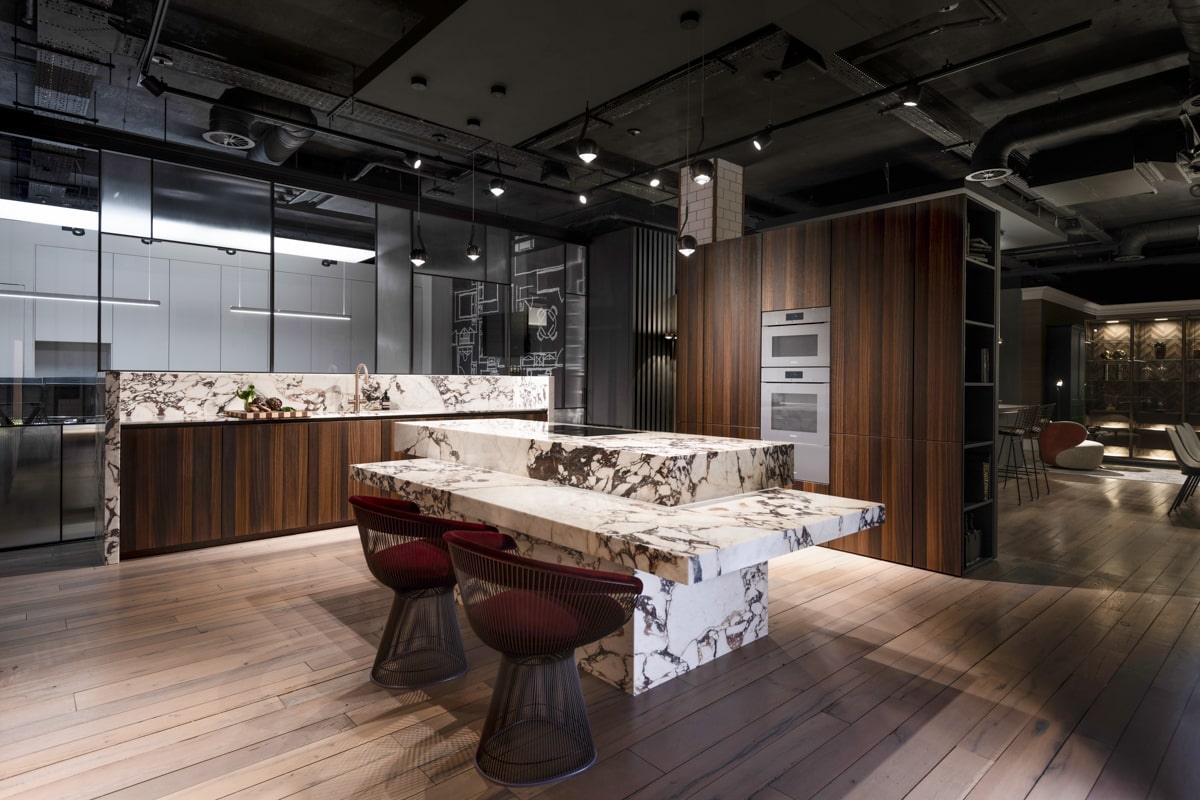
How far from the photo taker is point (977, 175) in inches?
229

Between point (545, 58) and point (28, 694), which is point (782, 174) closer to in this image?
point (545, 58)

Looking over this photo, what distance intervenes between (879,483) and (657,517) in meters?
2.84

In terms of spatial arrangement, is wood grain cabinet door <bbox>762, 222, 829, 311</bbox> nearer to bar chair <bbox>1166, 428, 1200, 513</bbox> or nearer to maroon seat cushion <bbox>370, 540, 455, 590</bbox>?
maroon seat cushion <bbox>370, 540, 455, 590</bbox>

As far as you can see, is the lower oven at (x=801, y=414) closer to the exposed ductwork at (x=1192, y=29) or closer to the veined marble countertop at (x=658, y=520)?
the veined marble countertop at (x=658, y=520)

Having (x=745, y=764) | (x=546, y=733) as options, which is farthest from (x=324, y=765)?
(x=745, y=764)

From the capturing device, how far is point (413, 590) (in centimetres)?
269

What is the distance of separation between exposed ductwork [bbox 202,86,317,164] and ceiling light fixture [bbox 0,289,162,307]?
1564mm

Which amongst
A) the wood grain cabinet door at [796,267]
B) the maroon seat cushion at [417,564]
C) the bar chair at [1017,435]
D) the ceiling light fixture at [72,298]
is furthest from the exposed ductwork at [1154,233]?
the ceiling light fixture at [72,298]

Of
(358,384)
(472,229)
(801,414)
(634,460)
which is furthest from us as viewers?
(472,229)

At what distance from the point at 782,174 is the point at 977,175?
2308 millimetres

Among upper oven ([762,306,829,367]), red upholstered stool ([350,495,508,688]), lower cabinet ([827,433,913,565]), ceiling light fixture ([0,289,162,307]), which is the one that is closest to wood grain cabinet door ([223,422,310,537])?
ceiling light fixture ([0,289,162,307])

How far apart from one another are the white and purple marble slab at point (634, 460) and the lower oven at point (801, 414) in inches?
75.1

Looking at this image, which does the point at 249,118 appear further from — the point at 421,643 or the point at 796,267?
the point at 421,643

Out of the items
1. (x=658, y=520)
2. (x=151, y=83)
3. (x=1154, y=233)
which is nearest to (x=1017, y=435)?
(x=1154, y=233)
